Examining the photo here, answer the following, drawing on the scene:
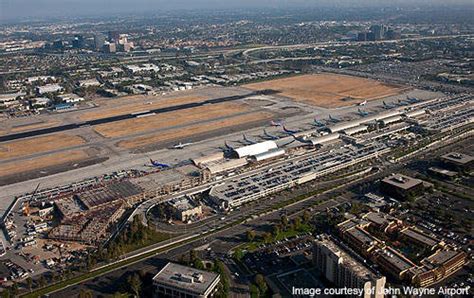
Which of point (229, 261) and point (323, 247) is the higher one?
point (323, 247)

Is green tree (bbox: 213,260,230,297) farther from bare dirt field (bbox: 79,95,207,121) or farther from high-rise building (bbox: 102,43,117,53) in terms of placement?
high-rise building (bbox: 102,43,117,53)

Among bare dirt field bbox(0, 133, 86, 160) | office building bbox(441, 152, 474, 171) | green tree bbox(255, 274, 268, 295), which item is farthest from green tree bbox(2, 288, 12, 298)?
office building bbox(441, 152, 474, 171)

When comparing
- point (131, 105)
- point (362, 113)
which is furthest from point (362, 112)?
point (131, 105)

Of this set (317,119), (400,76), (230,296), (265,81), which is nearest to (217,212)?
(230,296)

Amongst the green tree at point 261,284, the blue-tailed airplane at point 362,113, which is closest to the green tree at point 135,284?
the green tree at point 261,284

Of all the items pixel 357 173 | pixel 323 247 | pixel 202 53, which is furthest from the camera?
pixel 202 53

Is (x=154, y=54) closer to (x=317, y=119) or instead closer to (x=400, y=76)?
(x=400, y=76)
